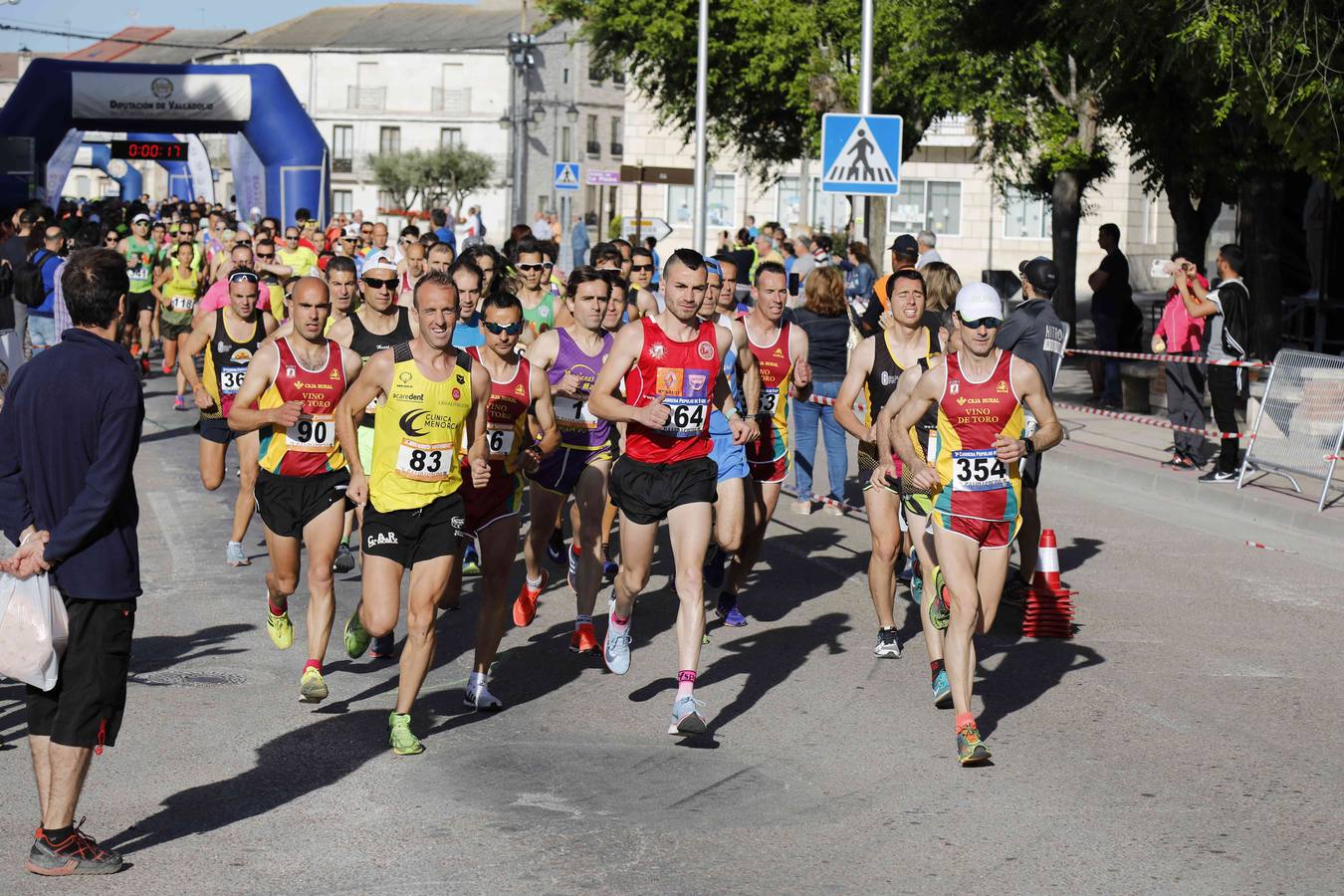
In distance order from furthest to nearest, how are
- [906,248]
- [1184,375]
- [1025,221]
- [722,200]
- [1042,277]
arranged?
[722,200], [1025,221], [1184,375], [906,248], [1042,277]

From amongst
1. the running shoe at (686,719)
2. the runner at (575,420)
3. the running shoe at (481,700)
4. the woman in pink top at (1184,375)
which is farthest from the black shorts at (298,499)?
the woman in pink top at (1184,375)

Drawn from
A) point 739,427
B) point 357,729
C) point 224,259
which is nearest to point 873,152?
point 224,259

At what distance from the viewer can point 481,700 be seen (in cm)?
778

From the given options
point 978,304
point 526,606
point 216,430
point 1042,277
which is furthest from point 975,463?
point 216,430

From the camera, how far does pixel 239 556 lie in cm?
1134

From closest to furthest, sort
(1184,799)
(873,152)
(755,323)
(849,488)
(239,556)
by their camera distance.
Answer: (1184,799) → (755,323) → (239,556) → (849,488) → (873,152)

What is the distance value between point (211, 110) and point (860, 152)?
1829 cm

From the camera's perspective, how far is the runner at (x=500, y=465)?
7793mm

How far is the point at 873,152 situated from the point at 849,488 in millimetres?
5665

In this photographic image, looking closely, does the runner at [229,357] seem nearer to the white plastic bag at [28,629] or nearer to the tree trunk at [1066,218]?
the white plastic bag at [28,629]

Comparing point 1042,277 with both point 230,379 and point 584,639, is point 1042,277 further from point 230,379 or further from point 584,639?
point 230,379

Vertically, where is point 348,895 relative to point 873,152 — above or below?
below

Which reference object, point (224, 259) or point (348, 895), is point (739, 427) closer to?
point (348, 895)

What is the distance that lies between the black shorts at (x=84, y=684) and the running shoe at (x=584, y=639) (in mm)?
3681
